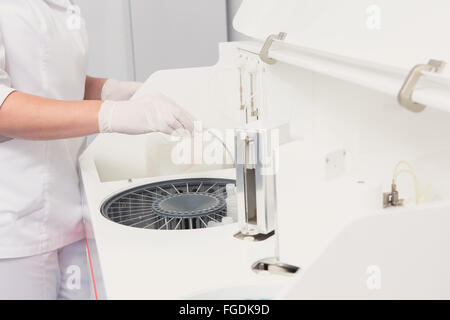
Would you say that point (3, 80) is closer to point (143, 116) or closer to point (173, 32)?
point (143, 116)

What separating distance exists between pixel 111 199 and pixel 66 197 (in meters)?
0.22

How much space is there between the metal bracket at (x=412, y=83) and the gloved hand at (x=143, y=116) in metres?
0.70

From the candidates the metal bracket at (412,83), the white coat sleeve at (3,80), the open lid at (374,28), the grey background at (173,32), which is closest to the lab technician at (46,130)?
the white coat sleeve at (3,80)

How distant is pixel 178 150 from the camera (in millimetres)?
1874

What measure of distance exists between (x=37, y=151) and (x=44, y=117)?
9.1 inches

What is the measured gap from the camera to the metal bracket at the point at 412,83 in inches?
29.3

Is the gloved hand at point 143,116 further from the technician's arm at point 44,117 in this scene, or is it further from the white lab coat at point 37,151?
the white lab coat at point 37,151

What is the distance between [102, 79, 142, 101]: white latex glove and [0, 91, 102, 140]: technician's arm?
1.75 feet

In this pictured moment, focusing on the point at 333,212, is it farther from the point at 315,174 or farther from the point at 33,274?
the point at 33,274

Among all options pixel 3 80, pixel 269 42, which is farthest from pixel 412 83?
pixel 3 80

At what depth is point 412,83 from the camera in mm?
750

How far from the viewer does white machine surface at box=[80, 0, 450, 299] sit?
0.77 metres

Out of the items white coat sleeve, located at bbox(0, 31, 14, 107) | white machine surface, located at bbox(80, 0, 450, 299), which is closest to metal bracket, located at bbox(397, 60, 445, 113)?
white machine surface, located at bbox(80, 0, 450, 299)
